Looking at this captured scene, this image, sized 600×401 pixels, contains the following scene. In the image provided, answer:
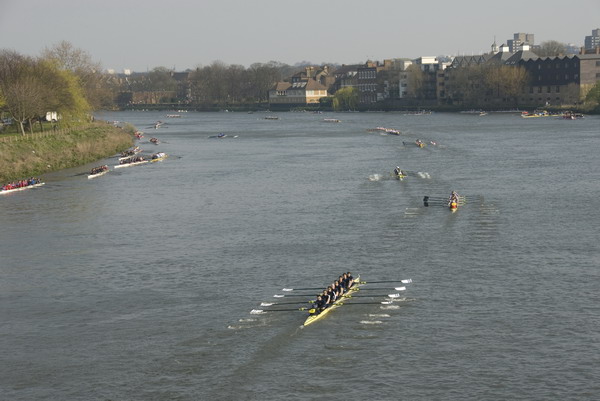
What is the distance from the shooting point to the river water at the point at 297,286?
26.3m

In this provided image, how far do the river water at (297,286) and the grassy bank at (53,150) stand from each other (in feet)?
21.9

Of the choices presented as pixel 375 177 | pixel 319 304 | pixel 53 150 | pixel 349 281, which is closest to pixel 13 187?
pixel 53 150

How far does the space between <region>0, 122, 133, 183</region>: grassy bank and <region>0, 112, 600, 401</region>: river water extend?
6663mm

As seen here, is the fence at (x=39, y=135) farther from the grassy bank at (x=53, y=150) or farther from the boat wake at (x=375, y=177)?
the boat wake at (x=375, y=177)

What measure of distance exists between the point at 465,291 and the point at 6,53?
324 ft

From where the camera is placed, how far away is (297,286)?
118ft

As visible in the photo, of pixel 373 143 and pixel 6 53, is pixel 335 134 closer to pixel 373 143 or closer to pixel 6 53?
pixel 373 143

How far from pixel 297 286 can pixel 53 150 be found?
195 feet

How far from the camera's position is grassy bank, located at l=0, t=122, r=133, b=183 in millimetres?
78125

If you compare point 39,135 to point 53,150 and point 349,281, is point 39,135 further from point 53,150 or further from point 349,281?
point 349,281

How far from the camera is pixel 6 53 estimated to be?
117062 millimetres

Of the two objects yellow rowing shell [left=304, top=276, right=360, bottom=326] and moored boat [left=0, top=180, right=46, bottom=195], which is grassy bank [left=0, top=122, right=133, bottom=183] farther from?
yellow rowing shell [left=304, top=276, right=360, bottom=326]

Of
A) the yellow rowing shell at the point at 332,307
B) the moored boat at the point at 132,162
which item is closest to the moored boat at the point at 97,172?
the moored boat at the point at 132,162

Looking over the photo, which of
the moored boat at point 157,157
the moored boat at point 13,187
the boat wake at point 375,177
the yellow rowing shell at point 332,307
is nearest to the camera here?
the yellow rowing shell at point 332,307
